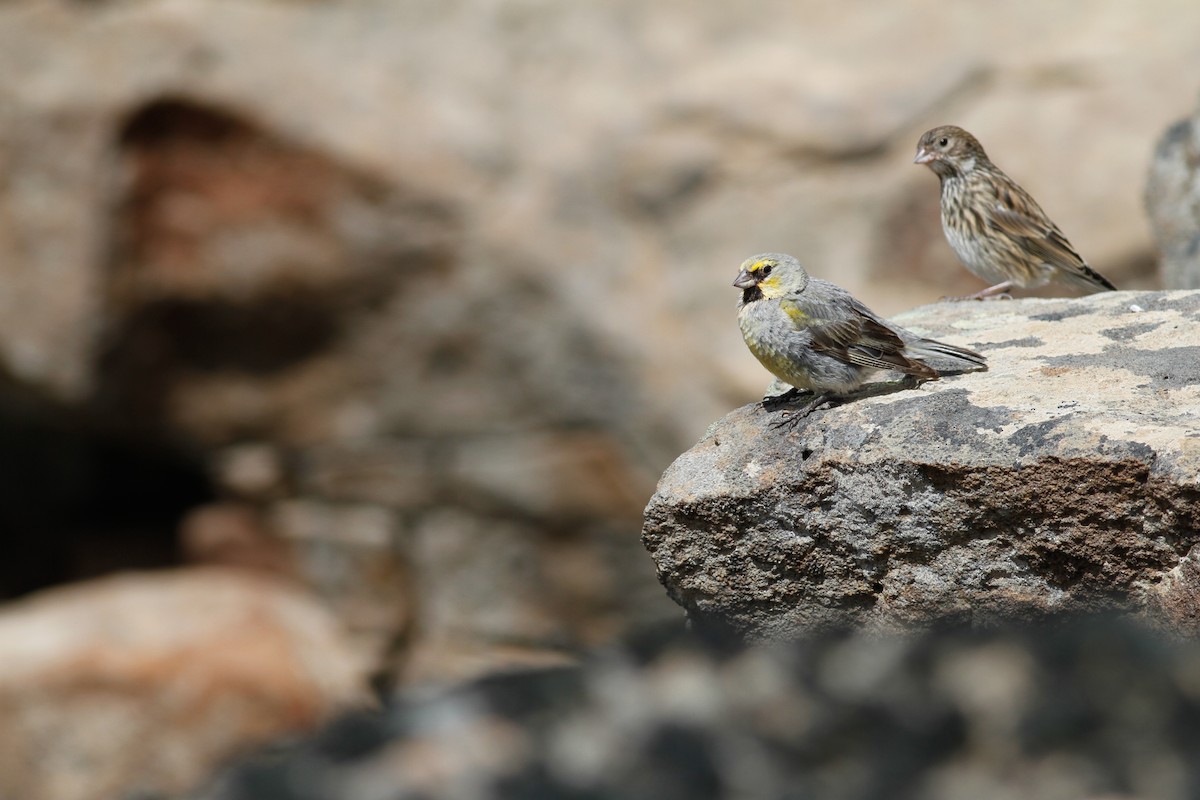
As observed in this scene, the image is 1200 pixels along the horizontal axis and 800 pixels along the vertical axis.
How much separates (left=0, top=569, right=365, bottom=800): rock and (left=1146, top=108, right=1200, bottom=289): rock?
19.0ft

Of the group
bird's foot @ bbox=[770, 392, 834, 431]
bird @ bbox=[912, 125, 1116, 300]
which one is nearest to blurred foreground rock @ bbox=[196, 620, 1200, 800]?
bird's foot @ bbox=[770, 392, 834, 431]

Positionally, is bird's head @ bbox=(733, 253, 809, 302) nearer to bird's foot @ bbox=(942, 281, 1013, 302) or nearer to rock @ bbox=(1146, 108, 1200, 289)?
bird's foot @ bbox=(942, 281, 1013, 302)

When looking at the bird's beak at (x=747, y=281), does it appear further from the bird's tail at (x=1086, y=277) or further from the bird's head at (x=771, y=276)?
the bird's tail at (x=1086, y=277)

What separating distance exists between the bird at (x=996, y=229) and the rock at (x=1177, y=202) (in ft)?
1.76

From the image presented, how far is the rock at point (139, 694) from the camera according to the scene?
361 inches

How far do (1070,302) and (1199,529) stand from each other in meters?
1.77

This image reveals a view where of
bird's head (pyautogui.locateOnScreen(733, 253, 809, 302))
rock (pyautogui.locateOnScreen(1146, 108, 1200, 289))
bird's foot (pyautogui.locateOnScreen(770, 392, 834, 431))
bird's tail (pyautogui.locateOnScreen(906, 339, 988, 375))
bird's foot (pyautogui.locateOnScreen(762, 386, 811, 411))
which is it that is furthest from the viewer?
rock (pyautogui.locateOnScreen(1146, 108, 1200, 289))

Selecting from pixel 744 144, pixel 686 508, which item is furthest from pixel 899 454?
pixel 744 144

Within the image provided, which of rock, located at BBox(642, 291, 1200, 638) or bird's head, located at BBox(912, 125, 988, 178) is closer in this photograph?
rock, located at BBox(642, 291, 1200, 638)

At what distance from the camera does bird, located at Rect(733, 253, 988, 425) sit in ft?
14.1

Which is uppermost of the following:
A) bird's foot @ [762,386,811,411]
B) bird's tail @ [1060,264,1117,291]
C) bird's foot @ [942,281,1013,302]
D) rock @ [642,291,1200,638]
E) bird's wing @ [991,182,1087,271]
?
bird's wing @ [991,182,1087,271]

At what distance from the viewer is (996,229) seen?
6023 mm

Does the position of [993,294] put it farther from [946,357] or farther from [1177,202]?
[946,357]

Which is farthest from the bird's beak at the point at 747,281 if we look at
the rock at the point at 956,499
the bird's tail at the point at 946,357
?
the bird's tail at the point at 946,357
